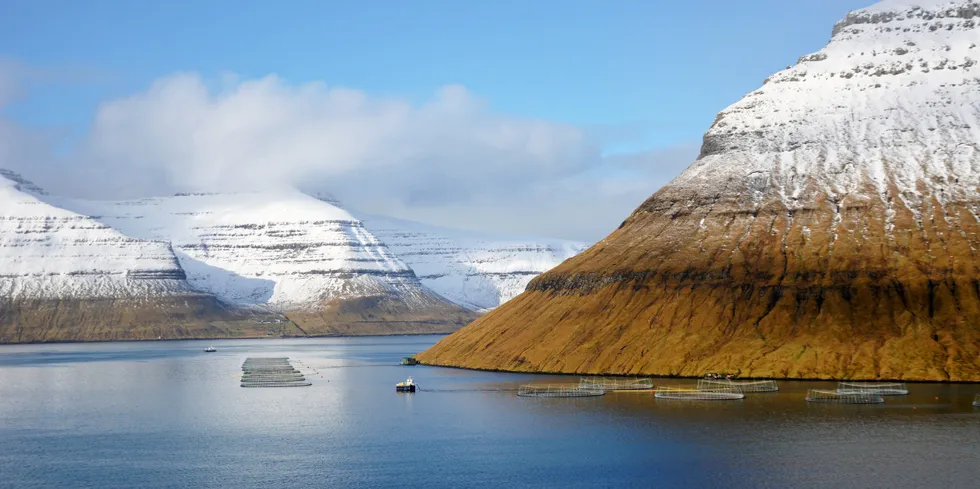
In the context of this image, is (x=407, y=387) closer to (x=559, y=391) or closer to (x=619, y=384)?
(x=559, y=391)

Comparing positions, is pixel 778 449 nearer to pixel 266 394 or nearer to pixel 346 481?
pixel 346 481

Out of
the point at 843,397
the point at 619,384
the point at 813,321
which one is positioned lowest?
the point at 843,397

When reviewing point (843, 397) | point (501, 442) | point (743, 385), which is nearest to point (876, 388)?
point (843, 397)

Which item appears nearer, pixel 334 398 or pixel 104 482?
pixel 104 482

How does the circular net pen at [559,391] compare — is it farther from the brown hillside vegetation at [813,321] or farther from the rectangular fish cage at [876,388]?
the rectangular fish cage at [876,388]

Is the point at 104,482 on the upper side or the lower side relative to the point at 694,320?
lower

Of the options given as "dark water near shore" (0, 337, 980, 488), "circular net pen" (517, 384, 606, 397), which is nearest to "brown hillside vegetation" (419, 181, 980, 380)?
"dark water near shore" (0, 337, 980, 488)

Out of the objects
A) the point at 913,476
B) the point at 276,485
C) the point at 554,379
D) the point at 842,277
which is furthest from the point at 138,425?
the point at 842,277
